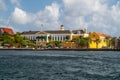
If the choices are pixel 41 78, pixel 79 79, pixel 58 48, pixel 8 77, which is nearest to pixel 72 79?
pixel 79 79

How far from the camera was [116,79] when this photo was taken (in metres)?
41.0

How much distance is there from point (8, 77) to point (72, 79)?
763 cm

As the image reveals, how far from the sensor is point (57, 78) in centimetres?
4162

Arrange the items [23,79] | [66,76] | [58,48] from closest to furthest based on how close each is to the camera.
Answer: [23,79] → [66,76] → [58,48]

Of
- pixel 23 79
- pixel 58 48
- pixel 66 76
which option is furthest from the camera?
pixel 58 48

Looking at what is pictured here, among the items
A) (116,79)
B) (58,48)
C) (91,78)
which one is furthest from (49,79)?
(58,48)

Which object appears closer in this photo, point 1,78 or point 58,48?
point 1,78

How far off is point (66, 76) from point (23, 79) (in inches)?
231

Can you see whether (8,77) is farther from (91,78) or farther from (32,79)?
(91,78)

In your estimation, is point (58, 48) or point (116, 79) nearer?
point (116, 79)

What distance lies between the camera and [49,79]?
40938 mm

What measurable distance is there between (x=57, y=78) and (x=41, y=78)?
187cm

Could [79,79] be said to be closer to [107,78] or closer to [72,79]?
[72,79]

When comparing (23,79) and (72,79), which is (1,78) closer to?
(23,79)
